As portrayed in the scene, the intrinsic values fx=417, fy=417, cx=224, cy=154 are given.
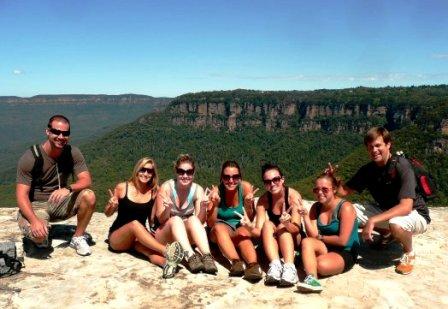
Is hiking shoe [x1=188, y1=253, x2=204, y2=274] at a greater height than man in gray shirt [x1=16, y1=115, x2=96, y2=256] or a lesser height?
lesser

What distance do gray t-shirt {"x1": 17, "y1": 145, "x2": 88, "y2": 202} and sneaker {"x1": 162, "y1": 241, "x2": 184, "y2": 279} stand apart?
6.69 feet

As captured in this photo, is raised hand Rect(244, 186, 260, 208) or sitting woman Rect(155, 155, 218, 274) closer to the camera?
sitting woman Rect(155, 155, 218, 274)

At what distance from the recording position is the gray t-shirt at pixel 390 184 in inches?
234

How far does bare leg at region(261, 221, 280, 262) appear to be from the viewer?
18.6 feet

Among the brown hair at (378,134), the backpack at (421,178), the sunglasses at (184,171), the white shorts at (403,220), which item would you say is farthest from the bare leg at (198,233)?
the backpack at (421,178)

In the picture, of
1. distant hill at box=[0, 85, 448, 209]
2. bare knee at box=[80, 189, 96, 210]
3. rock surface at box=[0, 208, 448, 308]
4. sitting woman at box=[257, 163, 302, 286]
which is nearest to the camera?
rock surface at box=[0, 208, 448, 308]

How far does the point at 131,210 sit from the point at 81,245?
1064 millimetres

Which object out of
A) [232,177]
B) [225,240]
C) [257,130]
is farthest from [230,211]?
[257,130]

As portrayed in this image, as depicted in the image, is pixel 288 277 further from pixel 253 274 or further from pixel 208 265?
pixel 208 265

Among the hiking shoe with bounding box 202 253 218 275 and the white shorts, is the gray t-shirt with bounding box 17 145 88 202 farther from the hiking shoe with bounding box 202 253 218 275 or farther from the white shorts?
the white shorts

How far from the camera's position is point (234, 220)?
6.40 meters

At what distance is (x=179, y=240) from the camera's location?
5887mm

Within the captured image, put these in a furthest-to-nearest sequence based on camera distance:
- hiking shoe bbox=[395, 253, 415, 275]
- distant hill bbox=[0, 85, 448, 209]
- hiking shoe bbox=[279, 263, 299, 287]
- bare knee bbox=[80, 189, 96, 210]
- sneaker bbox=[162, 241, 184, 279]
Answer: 1. distant hill bbox=[0, 85, 448, 209]
2. bare knee bbox=[80, 189, 96, 210]
3. hiking shoe bbox=[395, 253, 415, 275]
4. sneaker bbox=[162, 241, 184, 279]
5. hiking shoe bbox=[279, 263, 299, 287]

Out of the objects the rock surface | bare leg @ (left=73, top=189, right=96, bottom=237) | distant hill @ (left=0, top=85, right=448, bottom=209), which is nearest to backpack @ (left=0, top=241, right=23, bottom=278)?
the rock surface
